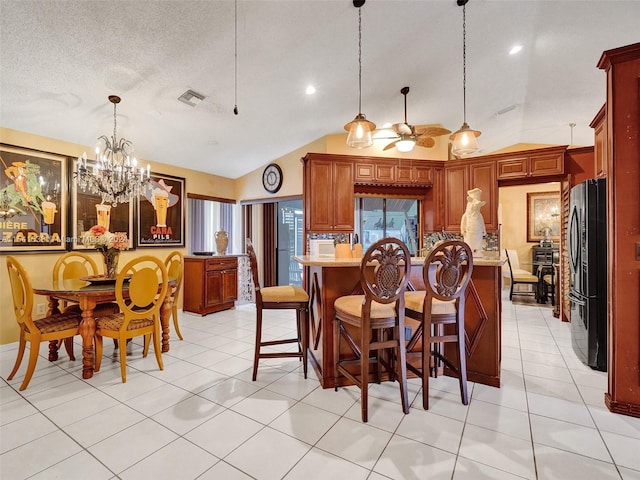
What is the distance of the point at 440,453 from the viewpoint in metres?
1.62

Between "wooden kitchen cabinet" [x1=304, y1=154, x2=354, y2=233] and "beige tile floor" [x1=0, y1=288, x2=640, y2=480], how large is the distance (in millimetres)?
2210

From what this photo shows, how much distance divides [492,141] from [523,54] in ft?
9.43

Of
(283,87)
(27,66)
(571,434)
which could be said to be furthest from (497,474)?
(27,66)

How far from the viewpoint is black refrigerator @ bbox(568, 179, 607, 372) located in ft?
8.57

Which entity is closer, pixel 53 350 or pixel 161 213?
pixel 53 350

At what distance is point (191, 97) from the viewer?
126 inches

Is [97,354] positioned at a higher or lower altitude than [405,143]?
lower

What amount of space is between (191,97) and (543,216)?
7462 mm

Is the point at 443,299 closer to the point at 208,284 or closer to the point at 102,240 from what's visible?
the point at 102,240

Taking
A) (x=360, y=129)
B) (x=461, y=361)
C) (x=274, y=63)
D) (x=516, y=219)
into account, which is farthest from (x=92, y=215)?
(x=516, y=219)

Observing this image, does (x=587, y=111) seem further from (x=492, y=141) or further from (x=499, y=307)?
(x=499, y=307)

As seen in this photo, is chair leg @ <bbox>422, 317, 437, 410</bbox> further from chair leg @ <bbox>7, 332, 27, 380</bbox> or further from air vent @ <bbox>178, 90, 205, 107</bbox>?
chair leg @ <bbox>7, 332, 27, 380</bbox>

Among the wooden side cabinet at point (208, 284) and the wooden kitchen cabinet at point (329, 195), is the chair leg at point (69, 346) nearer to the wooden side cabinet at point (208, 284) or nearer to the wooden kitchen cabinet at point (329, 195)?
the wooden side cabinet at point (208, 284)

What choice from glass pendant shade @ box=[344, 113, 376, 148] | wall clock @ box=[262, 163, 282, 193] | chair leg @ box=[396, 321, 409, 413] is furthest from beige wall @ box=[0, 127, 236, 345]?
chair leg @ box=[396, 321, 409, 413]
